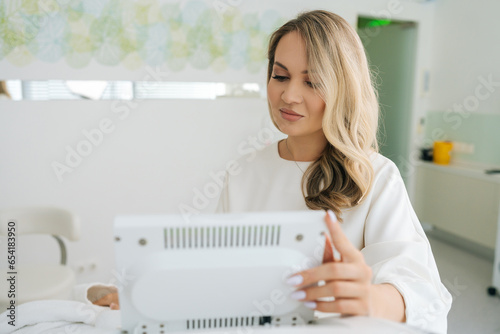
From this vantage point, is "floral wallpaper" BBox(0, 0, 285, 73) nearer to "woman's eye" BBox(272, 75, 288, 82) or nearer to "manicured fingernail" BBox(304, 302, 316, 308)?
"woman's eye" BBox(272, 75, 288, 82)

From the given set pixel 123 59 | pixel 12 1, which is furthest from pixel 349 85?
pixel 12 1

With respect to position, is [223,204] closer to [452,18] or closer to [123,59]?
[123,59]

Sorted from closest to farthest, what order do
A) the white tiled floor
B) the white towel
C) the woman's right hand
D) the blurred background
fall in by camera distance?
the white towel, the woman's right hand, the white tiled floor, the blurred background

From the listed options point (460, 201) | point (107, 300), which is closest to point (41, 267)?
point (107, 300)

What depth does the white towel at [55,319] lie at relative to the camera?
1.03 m

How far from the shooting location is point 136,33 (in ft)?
9.66

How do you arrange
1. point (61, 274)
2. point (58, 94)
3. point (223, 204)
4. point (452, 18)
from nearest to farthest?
1. point (223, 204)
2. point (61, 274)
3. point (58, 94)
4. point (452, 18)

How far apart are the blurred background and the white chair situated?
0.69 m

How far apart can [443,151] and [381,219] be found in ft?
11.5

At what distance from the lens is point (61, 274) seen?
6.68ft

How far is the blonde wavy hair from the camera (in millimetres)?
1045

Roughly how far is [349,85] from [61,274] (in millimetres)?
1745

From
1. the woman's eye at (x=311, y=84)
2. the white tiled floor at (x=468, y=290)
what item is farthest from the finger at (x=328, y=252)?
the white tiled floor at (x=468, y=290)

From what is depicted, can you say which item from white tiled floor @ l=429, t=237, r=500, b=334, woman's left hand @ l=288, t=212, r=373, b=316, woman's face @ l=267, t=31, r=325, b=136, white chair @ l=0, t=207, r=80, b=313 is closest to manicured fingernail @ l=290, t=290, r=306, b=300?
woman's left hand @ l=288, t=212, r=373, b=316
